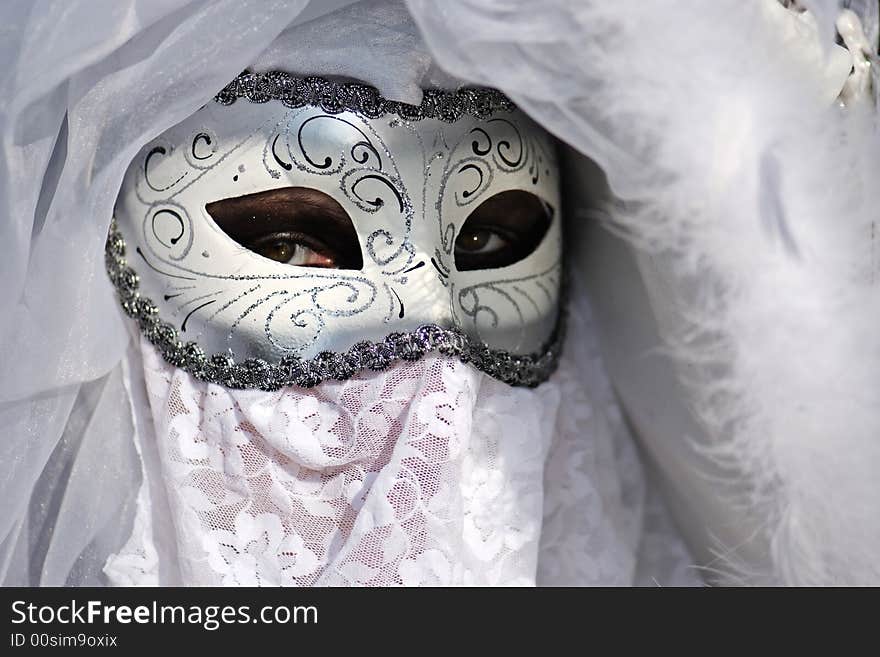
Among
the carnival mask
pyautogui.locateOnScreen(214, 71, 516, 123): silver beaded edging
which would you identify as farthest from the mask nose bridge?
pyautogui.locateOnScreen(214, 71, 516, 123): silver beaded edging

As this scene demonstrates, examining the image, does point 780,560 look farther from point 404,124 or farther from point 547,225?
point 404,124

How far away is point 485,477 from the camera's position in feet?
3.89

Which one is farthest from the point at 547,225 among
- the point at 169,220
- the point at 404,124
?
the point at 169,220

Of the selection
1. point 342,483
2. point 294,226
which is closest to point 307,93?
point 294,226

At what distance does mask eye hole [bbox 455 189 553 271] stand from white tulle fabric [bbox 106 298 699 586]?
151mm

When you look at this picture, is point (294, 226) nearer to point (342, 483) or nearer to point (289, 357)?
point (289, 357)

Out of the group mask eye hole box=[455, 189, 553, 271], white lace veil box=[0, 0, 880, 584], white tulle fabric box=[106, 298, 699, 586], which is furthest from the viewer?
mask eye hole box=[455, 189, 553, 271]

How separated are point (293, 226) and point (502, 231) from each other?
271mm

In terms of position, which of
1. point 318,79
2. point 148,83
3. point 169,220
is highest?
point 318,79

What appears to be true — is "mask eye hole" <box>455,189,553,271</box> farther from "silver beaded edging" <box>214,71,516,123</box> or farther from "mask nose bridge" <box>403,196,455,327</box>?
"silver beaded edging" <box>214,71,516,123</box>

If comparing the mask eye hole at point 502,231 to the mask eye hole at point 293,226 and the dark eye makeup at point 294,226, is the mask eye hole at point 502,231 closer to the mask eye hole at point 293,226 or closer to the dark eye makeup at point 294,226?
the dark eye makeup at point 294,226

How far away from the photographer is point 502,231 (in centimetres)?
125

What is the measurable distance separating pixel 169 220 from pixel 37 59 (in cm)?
24

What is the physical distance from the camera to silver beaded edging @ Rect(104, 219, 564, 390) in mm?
1139
